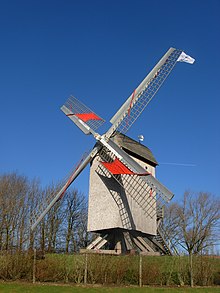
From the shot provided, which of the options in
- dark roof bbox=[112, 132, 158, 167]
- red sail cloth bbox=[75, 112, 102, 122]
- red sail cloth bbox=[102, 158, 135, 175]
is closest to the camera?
red sail cloth bbox=[102, 158, 135, 175]

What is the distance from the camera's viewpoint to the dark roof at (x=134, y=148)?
19.3 metres

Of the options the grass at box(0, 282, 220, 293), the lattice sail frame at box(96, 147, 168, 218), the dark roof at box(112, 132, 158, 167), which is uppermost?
the dark roof at box(112, 132, 158, 167)

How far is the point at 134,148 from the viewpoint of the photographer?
20656mm

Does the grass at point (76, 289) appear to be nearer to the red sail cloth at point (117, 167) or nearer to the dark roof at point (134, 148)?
the red sail cloth at point (117, 167)

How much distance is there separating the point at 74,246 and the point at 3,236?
798 centimetres

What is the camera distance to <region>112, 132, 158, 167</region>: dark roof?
1934 cm

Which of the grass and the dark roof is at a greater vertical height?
the dark roof

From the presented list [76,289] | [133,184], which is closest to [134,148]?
[133,184]

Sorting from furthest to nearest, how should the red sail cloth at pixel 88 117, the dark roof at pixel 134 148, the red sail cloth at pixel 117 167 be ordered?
the red sail cloth at pixel 88 117, the dark roof at pixel 134 148, the red sail cloth at pixel 117 167

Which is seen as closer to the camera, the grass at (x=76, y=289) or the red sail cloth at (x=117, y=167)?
the grass at (x=76, y=289)

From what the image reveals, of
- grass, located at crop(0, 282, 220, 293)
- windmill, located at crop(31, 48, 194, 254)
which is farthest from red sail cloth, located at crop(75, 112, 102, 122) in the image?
grass, located at crop(0, 282, 220, 293)

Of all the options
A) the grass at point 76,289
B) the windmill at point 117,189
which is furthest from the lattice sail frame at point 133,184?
the grass at point 76,289

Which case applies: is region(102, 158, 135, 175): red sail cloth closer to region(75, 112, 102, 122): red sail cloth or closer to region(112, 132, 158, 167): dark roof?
region(112, 132, 158, 167): dark roof

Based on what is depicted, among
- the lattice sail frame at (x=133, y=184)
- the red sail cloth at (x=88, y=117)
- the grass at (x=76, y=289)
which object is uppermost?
the red sail cloth at (x=88, y=117)
